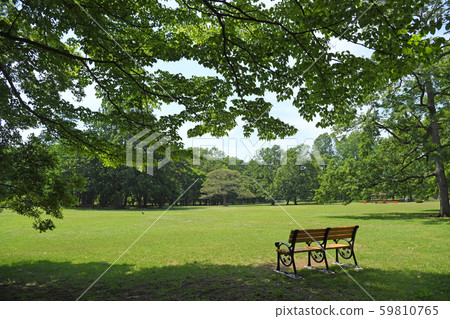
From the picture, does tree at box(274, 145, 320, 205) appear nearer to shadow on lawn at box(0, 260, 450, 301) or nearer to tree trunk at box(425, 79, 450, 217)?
tree trunk at box(425, 79, 450, 217)

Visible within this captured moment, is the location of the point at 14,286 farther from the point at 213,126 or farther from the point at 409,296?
the point at 409,296

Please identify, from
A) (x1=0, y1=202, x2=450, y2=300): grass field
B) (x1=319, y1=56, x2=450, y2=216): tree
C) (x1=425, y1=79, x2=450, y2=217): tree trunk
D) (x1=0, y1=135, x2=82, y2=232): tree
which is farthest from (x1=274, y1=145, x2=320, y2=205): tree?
(x1=0, y1=135, x2=82, y2=232): tree

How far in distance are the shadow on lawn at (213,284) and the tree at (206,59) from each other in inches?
137

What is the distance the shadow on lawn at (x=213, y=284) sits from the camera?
5.18 metres

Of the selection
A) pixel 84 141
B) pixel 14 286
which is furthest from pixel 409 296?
pixel 84 141

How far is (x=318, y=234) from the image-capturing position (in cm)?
692

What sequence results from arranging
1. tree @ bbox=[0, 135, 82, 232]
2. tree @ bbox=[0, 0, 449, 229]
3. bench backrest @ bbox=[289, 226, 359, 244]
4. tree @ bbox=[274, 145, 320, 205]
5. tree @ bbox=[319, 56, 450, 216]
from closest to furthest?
tree @ bbox=[0, 0, 449, 229]
bench backrest @ bbox=[289, 226, 359, 244]
tree @ bbox=[0, 135, 82, 232]
tree @ bbox=[319, 56, 450, 216]
tree @ bbox=[274, 145, 320, 205]

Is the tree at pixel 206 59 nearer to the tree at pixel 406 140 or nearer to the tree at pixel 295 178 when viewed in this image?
the tree at pixel 406 140

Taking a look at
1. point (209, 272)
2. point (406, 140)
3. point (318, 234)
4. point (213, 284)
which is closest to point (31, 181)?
point (209, 272)

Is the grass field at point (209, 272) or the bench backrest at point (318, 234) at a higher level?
the bench backrest at point (318, 234)

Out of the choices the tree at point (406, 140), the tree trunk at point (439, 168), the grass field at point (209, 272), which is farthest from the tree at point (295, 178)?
the grass field at point (209, 272)

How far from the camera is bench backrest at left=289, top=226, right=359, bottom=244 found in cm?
662

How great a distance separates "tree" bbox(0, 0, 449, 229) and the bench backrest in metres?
2.90

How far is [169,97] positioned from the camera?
7.71 meters
